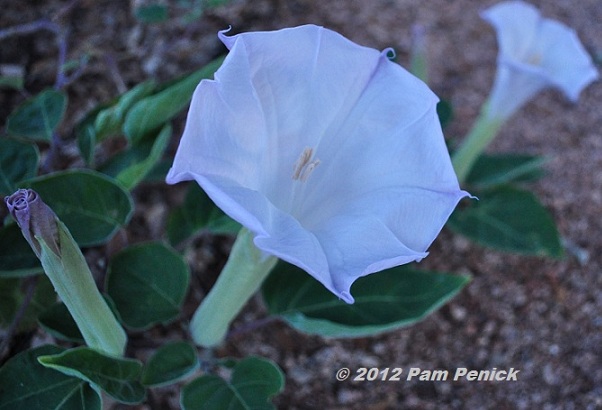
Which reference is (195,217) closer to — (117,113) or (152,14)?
(117,113)

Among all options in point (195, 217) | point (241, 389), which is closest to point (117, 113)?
point (195, 217)

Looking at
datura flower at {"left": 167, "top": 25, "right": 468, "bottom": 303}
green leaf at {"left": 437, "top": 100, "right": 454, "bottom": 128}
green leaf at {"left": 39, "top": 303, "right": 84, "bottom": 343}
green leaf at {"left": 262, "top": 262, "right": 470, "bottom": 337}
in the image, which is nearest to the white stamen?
datura flower at {"left": 167, "top": 25, "right": 468, "bottom": 303}

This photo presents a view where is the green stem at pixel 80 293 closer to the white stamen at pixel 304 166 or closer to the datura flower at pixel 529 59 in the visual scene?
the white stamen at pixel 304 166

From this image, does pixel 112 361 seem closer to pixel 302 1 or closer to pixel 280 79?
pixel 280 79

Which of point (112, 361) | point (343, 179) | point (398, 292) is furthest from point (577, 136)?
point (112, 361)

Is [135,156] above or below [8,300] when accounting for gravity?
above

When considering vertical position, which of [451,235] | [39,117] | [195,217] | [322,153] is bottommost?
[451,235]
